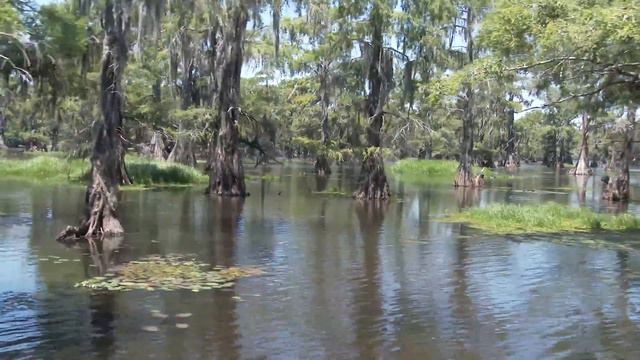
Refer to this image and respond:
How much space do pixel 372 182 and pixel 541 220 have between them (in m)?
11.1

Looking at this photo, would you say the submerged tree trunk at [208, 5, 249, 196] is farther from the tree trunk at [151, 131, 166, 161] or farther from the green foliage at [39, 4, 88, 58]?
the green foliage at [39, 4, 88, 58]

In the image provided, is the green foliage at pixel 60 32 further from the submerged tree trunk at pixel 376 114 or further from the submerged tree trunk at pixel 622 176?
the submerged tree trunk at pixel 622 176

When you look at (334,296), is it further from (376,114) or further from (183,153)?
(183,153)

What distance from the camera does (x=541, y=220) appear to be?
68.3 ft

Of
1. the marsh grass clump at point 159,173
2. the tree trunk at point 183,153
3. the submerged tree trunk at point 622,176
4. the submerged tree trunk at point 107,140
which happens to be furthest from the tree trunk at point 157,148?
the submerged tree trunk at point 107,140

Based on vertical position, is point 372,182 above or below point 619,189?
above

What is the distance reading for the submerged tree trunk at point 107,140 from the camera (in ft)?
52.7

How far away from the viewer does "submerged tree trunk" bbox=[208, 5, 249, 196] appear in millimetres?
30453

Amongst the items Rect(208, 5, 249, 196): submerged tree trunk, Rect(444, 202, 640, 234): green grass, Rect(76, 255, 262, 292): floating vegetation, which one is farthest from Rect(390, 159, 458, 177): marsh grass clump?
Rect(76, 255, 262, 292): floating vegetation

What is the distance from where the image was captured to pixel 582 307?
10.6 metres

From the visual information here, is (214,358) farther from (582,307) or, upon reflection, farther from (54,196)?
(54,196)

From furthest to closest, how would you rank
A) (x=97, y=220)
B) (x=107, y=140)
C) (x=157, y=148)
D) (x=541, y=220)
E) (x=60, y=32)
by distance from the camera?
(x=157, y=148)
(x=541, y=220)
(x=97, y=220)
(x=107, y=140)
(x=60, y=32)

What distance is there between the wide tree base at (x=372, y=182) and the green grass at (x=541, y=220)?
821 cm

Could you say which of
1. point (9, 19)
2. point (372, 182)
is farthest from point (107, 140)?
point (372, 182)
